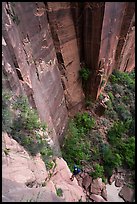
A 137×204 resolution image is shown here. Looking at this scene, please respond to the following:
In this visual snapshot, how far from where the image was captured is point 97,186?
9156 mm

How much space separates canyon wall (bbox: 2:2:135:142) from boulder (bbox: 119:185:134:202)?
9.98 feet

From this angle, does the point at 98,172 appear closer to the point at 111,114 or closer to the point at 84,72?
the point at 111,114

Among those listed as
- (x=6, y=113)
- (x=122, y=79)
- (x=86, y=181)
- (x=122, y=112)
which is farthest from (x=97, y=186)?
(x=122, y=79)

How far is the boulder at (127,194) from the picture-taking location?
945cm

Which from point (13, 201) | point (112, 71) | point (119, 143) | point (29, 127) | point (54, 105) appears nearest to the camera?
point (13, 201)

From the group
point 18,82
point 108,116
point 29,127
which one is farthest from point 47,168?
point 108,116

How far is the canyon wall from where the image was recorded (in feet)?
21.9

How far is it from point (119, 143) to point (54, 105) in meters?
3.48

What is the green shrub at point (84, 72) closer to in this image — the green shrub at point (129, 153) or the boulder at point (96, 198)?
the green shrub at point (129, 153)

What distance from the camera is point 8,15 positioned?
21.1 ft

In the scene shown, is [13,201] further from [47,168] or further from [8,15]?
[8,15]

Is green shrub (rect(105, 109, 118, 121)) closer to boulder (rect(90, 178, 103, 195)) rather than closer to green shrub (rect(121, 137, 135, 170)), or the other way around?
green shrub (rect(121, 137, 135, 170))

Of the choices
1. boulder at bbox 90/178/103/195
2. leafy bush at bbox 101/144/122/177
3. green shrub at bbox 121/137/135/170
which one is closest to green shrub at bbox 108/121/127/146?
green shrub at bbox 121/137/135/170

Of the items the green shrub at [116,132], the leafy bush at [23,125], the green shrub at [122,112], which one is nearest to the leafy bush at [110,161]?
the green shrub at [116,132]
